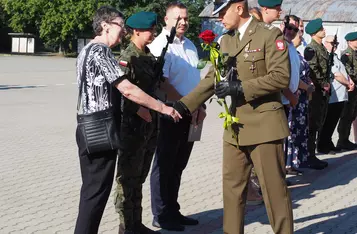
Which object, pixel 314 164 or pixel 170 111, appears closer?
pixel 170 111

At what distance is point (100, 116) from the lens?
4.24m

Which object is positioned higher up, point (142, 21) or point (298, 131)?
point (142, 21)

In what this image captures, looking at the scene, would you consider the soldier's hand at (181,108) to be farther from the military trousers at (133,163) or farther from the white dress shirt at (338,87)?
the white dress shirt at (338,87)

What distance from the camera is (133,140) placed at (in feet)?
16.0

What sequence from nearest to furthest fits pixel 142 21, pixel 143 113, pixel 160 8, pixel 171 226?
pixel 143 113
pixel 142 21
pixel 171 226
pixel 160 8

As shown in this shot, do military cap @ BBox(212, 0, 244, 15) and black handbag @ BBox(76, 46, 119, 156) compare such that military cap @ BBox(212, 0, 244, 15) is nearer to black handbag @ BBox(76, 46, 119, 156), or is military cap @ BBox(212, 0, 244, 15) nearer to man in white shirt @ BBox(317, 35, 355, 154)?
black handbag @ BBox(76, 46, 119, 156)

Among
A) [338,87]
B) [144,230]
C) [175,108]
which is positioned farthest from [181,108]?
[338,87]

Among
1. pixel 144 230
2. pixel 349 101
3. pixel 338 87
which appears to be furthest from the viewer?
pixel 349 101

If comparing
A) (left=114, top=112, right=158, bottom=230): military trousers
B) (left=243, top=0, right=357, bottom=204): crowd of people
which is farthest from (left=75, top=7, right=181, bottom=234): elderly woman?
(left=243, top=0, right=357, bottom=204): crowd of people

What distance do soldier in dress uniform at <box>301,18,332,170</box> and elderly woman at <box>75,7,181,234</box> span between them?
449 centimetres

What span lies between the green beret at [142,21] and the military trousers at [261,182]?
109cm

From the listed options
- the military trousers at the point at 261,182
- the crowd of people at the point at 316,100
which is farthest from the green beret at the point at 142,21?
the crowd of people at the point at 316,100

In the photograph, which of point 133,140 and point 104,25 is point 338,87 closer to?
point 133,140

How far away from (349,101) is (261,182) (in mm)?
6062
